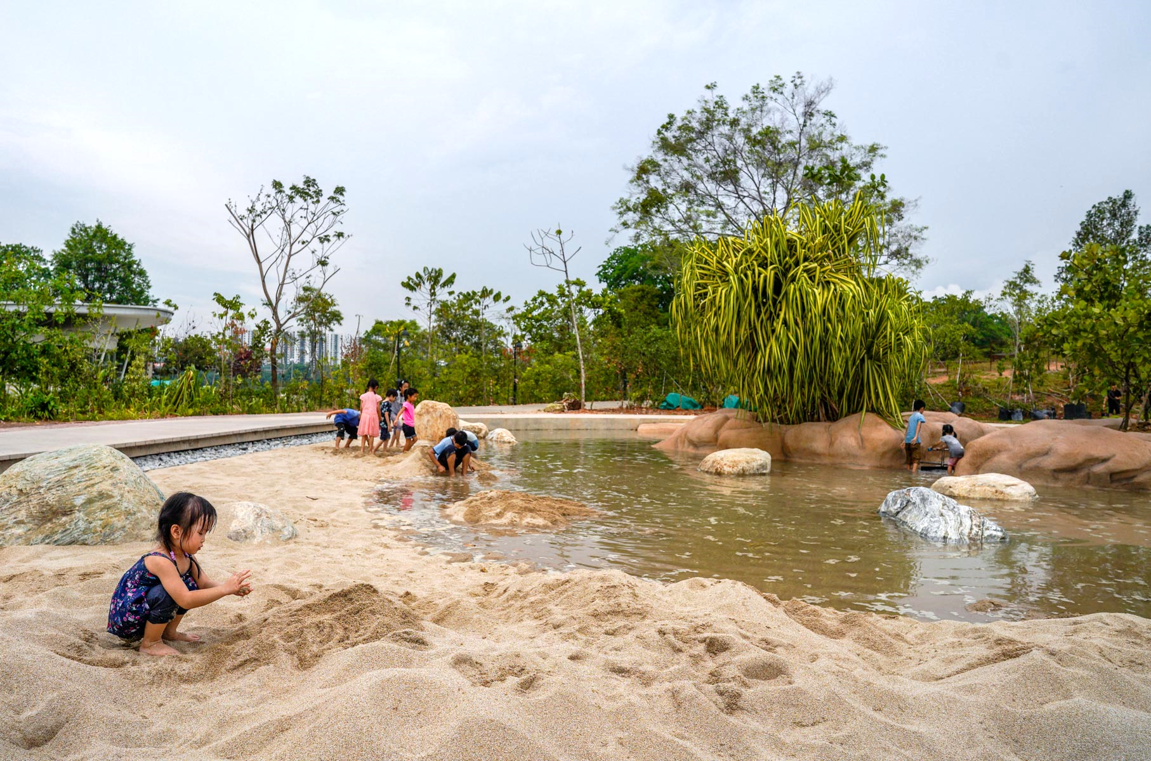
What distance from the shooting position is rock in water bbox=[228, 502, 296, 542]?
4.96m

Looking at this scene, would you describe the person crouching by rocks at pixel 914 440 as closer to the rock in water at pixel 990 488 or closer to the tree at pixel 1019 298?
the rock in water at pixel 990 488

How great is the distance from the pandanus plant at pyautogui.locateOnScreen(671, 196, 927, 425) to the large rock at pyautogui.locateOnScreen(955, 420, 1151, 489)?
1.84m

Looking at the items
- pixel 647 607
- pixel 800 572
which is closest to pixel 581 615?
pixel 647 607

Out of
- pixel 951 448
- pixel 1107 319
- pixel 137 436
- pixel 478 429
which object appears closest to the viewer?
pixel 137 436

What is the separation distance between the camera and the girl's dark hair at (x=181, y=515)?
114 inches

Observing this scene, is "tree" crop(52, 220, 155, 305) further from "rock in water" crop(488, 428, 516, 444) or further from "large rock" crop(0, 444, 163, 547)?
"large rock" crop(0, 444, 163, 547)

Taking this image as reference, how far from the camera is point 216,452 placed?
33.5 ft

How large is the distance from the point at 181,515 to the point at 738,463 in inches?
325

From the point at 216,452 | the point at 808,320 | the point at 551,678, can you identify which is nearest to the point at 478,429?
the point at 216,452

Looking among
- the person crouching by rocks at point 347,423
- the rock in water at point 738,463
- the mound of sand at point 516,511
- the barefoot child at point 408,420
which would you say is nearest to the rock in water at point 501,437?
the barefoot child at point 408,420

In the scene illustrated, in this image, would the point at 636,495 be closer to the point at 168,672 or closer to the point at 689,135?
the point at 168,672

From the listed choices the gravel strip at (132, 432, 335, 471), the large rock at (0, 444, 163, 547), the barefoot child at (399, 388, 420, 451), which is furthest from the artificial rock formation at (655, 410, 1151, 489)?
the large rock at (0, 444, 163, 547)

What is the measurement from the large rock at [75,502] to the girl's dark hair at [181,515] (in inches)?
87.7

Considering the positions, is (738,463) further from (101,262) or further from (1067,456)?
(101,262)
